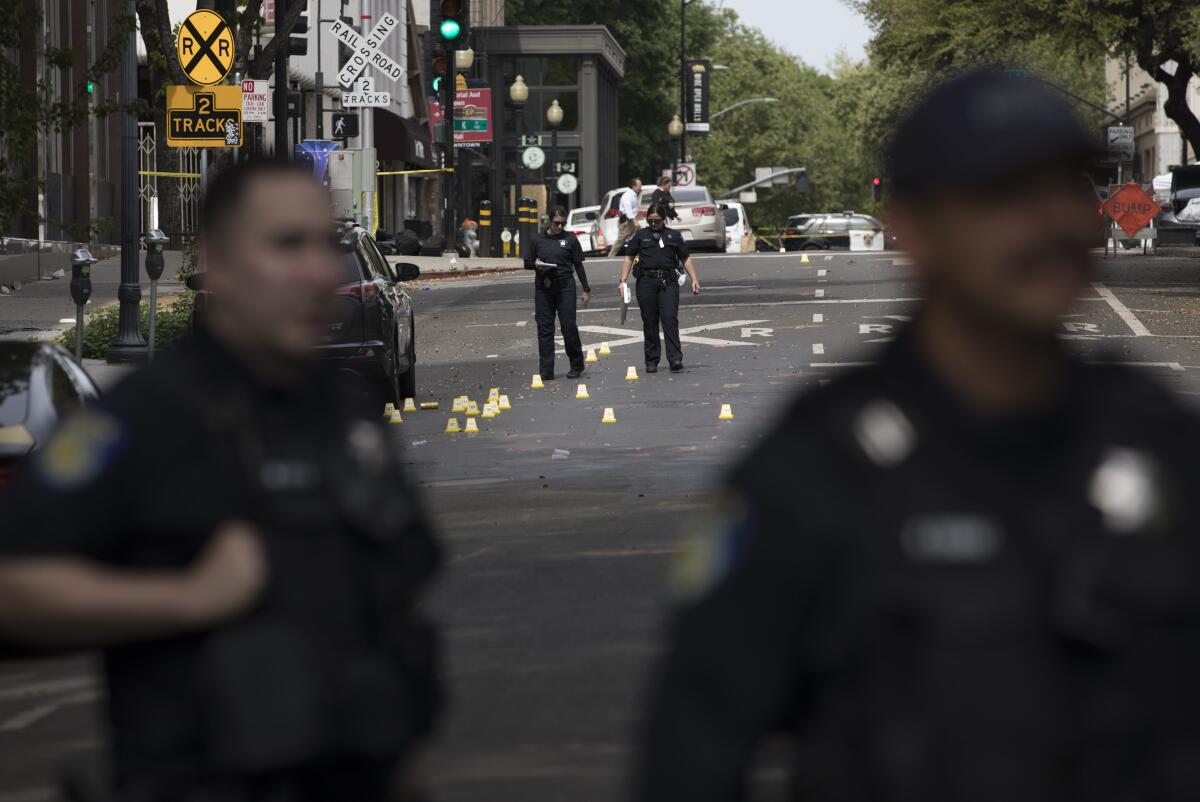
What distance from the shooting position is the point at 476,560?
36.4 ft

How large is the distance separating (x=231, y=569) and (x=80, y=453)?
27cm

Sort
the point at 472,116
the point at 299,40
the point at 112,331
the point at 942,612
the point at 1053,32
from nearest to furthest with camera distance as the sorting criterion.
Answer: the point at 942,612 → the point at 112,331 → the point at 299,40 → the point at 1053,32 → the point at 472,116

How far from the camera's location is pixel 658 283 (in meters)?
23.6

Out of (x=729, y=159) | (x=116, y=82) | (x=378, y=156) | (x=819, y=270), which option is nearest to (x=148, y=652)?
(x=819, y=270)

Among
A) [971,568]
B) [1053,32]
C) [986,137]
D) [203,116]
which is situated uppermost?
[1053,32]

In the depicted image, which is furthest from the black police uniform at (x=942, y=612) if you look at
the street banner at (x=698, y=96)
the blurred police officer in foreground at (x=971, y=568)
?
the street banner at (x=698, y=96)

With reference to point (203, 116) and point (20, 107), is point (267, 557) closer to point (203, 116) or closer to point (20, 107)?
point (20, 107)

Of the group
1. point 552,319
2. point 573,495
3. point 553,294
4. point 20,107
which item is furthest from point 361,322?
point 573,495

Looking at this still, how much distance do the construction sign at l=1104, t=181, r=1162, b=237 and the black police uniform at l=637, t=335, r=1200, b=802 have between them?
41.4 meters

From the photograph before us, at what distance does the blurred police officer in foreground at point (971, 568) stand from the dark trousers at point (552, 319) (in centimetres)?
2024

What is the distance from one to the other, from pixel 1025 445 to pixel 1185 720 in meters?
0.36

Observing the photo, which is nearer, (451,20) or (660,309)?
(660,309)

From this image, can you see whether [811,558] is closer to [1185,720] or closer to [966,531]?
[966,531]

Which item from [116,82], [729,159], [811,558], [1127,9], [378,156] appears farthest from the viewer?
[729,159]
